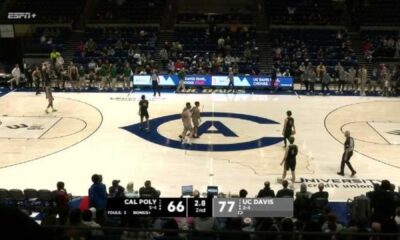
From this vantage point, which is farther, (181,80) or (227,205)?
(181,80)

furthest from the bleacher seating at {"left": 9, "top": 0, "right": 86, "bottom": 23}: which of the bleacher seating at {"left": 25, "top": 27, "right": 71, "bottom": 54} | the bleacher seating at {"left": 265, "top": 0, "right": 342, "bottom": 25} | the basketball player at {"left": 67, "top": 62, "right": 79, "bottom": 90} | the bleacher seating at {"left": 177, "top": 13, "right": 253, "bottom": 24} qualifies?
the bleacher seating at {"left": 265, "top": 0, "right": 342, "bottom": 25}

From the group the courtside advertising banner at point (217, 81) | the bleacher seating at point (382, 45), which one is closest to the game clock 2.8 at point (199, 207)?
the courtside advertising banner at point (217, 81)

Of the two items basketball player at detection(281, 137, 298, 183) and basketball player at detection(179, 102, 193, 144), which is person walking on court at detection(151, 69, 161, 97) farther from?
basketball player at detection(281, 137, 298, 183)

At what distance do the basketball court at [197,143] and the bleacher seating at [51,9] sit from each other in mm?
10883

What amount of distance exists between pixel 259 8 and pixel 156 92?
13.3 meters

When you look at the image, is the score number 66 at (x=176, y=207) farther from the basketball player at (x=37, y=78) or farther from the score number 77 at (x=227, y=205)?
the basketball player at (x=37, y=78)

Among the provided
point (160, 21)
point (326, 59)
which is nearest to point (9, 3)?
point (160, 21)

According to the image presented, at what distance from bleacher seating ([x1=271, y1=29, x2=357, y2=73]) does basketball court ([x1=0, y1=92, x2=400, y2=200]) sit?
5961mm

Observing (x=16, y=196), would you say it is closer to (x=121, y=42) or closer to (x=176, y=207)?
(x=176, y=207)

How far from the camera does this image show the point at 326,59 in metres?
33.1

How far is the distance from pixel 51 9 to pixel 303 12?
17036 millimetres

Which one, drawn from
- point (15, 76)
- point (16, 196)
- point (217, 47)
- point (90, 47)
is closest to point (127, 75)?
point (90, 47)

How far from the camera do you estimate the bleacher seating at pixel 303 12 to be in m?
37.0

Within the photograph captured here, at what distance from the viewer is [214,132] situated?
67.8ft
